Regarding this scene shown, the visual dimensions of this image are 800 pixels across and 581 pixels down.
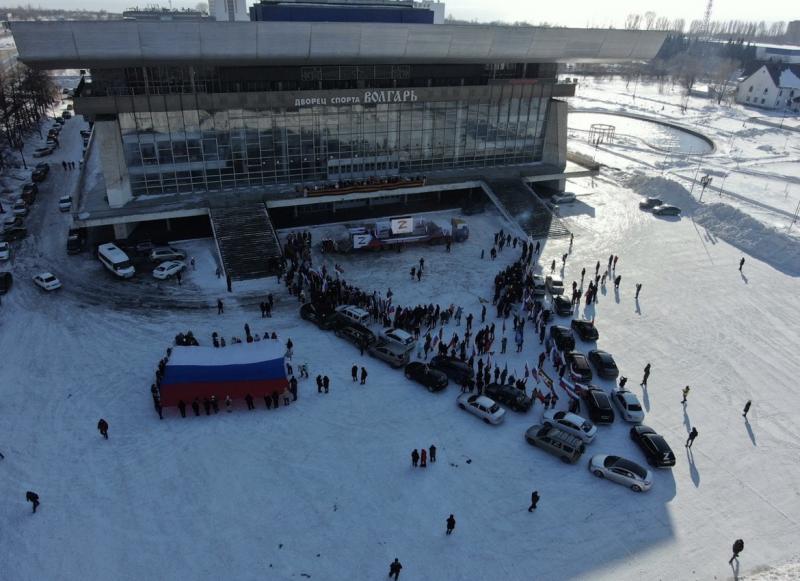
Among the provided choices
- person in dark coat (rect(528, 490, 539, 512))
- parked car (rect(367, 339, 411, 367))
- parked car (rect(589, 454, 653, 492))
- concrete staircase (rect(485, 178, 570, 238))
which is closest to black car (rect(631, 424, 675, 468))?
parked car (rect(589, 454, 653, 492))

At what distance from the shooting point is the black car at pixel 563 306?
2927 cm

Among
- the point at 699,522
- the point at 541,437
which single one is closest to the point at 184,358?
the point at 541,437

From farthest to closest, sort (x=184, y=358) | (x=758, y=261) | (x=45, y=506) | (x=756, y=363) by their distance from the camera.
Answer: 1. (x=758, y=261)
2. (x=756, y=363)
3. (x=184, y=358)
4. (x=45, y=506)

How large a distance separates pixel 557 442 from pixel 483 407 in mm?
3056

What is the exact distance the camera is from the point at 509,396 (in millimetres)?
22562

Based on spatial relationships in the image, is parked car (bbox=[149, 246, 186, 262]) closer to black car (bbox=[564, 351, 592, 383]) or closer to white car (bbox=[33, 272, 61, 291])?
white car (bbox=[33, 272, 61, 291])

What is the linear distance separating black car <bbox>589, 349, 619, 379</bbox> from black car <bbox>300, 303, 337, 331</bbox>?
12.2 metres

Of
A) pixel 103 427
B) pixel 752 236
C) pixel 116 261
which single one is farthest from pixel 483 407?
pixel 752 236

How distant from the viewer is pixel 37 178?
47.7 metres

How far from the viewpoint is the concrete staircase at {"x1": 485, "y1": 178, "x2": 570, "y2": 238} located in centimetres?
3941

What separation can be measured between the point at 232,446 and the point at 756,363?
77.2 feet

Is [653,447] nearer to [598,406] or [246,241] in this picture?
[598,406]

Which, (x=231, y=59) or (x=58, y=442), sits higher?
(x=231, y=59)

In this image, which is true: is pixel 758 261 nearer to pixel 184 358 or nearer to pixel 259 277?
pixel 259 277
